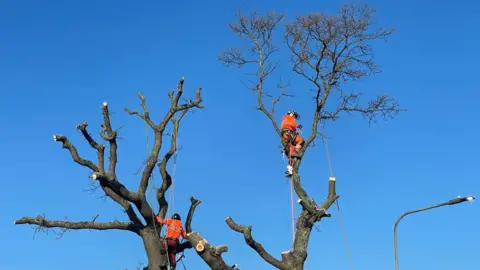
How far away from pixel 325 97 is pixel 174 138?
400cm

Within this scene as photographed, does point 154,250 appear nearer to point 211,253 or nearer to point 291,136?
point 211,253

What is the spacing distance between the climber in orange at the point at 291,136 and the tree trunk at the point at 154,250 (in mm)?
3739

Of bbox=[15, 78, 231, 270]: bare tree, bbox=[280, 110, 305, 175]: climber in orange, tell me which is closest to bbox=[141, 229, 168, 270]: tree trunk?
bbox=[15, 78, 231, 270]: bare tree

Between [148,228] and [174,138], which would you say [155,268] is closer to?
[148,228]

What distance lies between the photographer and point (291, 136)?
14.8m

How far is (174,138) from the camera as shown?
16.4 meters

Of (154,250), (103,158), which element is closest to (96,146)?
(103,158)

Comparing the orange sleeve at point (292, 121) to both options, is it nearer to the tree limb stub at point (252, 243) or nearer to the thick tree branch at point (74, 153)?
the tree limb stub at point (252, 243)

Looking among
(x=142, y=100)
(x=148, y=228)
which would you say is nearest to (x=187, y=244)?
(x=148, y=228)

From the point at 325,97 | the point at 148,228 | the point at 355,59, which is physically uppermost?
the point at 355,59

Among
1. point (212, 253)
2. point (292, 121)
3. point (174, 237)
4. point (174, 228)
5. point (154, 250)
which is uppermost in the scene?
point (292, 121)

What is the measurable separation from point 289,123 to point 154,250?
4.34 metres

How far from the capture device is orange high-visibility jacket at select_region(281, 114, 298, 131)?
14.8 m

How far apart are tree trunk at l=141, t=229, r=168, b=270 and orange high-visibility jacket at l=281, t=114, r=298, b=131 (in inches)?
158
